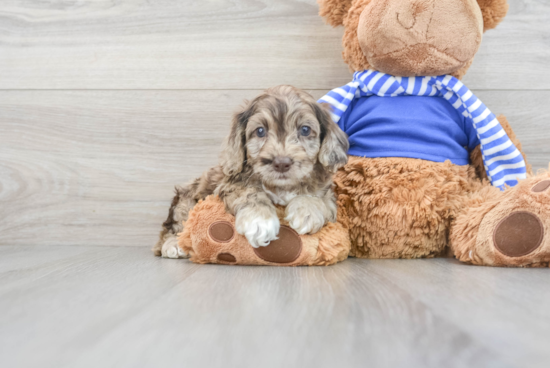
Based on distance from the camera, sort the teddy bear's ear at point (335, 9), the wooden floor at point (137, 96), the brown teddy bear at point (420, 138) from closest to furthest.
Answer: the brown teddy bear at point (420, 138)
the teddy bear's ear at point (335, 9)
the wooden floor at point (137, 96)

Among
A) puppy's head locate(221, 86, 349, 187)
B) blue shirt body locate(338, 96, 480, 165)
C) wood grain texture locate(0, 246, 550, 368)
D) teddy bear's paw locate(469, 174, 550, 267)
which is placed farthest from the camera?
blue shirt body locate(338, 96, 480, 165)

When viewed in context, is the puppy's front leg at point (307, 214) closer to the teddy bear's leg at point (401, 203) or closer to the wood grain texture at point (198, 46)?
the teddy bear's leg at point (401, 203)

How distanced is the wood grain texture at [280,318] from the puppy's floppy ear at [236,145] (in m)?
0.38

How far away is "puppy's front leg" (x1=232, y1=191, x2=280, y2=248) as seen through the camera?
1.27 meters

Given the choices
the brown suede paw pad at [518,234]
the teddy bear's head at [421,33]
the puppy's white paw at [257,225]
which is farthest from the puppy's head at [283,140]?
the brown suede paw pad at [518,234]

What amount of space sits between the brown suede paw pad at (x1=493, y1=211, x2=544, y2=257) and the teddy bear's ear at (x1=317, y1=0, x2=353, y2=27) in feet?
3.23

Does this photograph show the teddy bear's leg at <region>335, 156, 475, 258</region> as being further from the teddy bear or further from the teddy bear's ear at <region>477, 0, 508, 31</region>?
the teddy bear's ear at <region>477, 0, 508, 31</region>

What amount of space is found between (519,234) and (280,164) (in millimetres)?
746

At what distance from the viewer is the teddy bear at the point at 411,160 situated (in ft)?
4.42

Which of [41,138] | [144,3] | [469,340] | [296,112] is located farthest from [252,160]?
[41,138]

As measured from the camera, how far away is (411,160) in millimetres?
1471

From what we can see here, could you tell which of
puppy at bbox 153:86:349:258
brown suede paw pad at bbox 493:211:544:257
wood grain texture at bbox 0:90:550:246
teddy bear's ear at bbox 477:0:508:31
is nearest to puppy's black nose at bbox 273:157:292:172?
puppy at bbox 153:86:349:258

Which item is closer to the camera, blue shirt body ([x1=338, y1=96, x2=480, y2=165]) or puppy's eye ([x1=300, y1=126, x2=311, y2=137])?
puppy's eye ([x1=300, y1=126, x2=311, y2=137])

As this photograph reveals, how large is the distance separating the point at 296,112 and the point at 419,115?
0.49 meters
